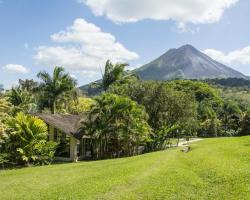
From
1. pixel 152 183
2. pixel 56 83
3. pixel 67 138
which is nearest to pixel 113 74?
pixel 56 83

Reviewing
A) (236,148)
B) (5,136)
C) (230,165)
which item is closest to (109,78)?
(5,136)

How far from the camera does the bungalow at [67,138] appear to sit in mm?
30234

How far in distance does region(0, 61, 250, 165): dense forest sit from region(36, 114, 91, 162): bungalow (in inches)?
44.4

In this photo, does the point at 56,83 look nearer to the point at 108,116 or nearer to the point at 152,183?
the point at 108,116

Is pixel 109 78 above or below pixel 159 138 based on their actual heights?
above

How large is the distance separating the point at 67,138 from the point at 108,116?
456cm

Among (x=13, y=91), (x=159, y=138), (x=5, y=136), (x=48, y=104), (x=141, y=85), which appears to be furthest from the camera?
(x=48, y=104)

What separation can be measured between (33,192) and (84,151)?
1763 centimetres

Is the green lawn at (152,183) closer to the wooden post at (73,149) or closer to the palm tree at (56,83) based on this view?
the wooden post at (73,149)

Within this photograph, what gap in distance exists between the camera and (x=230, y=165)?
56.3 ft

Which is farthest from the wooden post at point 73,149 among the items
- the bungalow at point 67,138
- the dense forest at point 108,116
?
the dense forest at point 108,116

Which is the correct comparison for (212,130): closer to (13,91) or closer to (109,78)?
(109,78)

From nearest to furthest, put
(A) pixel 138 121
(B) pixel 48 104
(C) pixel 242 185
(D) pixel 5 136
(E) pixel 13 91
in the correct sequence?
1. (C) pixel 242 185
2. (D) pixel 5 136
3. (A) pixel 138 121
4. (E) pixel 13 91
5. (B) pixel 48 104

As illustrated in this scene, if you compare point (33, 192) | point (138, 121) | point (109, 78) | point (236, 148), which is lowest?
point (33, 192)
